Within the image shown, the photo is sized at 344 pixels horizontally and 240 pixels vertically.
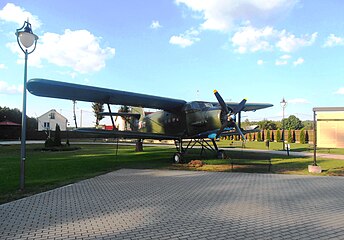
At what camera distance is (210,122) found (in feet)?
53.2

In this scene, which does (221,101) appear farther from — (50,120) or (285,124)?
(285,124)

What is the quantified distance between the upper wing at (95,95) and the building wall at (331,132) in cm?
2834

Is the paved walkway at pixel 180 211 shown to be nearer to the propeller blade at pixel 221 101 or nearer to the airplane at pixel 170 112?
the airplane at pixel 170 112

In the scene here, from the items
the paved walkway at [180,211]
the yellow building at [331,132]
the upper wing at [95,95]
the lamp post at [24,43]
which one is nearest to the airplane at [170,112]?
the upper wing at [95,95]

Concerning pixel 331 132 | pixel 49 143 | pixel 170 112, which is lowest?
pixel 49 143

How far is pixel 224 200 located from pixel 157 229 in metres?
3.07

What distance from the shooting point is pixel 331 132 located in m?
39.0

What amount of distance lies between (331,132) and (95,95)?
35280 millimetres

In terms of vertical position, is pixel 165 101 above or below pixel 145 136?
above

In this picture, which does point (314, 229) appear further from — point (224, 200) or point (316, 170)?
point (316, 170)

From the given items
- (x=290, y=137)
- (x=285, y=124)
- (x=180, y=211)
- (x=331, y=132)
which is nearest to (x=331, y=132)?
(x=331, y=132)

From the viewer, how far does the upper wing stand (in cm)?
1278

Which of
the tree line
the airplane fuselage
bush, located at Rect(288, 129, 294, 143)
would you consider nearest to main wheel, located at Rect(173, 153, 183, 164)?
the airplane fuselage

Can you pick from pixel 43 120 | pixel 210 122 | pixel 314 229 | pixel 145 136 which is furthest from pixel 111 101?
pixel 43 120
